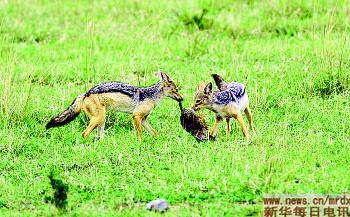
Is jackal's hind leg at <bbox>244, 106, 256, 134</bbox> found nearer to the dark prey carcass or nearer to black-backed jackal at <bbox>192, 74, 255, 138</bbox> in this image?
black-backed jackal at <bbox>192, 74, 255, 138</bbox>

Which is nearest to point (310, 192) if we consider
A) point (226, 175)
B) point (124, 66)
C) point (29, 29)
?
point (226, 175)

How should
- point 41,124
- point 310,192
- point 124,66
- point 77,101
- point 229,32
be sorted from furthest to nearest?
point 229,32 → point 124,66 → point 41,124 → point 77,101 → point 310,192

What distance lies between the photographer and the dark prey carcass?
8.98m

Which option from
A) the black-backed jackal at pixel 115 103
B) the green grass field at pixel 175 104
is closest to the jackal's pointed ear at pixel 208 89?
the black-backed jackal at pixel 115 103

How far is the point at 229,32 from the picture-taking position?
44.1 feet

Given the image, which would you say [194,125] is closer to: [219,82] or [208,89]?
[208,89]

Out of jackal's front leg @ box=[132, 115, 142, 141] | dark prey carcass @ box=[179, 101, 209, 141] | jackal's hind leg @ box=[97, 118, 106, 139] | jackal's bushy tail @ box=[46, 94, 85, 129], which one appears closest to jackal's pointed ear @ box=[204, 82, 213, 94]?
dark prey carcass @ box=[179, 101, 209, 141]

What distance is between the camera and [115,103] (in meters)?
9.11

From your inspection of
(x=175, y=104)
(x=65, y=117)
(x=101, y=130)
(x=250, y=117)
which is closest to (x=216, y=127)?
(x=250, y=117)

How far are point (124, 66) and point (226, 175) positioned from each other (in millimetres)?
4193

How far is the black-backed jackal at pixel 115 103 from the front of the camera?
9.07 meters

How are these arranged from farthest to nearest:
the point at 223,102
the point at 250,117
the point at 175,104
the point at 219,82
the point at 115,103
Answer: the point at 175,104
the point at 219,82
the point at 250,117
the point at 115,103
the point at 223,102

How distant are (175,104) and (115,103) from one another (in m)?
1.51

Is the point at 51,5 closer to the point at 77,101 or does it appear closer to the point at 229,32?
the point at 229,32
